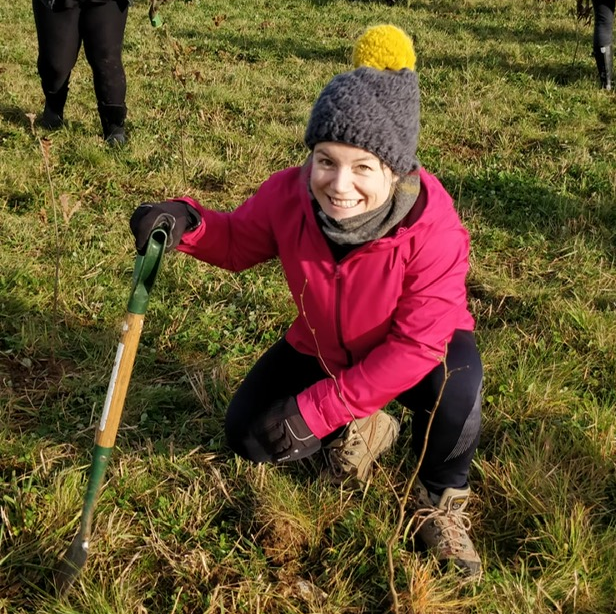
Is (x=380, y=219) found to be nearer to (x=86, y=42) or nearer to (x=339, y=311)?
(x=339, y=311)

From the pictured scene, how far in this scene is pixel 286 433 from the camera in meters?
2.21

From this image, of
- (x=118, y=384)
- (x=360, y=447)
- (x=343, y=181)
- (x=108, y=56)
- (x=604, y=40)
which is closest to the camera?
(x=118, y=384)

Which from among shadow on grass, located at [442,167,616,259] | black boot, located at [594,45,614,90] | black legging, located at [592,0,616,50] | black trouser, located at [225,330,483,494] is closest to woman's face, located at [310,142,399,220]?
black trouser, located at [225,330,483,494]

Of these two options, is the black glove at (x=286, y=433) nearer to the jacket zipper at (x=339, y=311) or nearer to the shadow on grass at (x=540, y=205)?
the jacket zipper at (x=339, y=311)

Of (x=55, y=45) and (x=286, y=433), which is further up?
(x=55, y=45)

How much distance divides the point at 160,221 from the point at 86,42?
372 centimetres

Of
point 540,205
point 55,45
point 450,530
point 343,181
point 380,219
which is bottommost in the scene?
point 450,530

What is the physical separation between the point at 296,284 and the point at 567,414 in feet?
4.33

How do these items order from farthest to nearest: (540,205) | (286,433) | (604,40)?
(604,40) → (540,205) → (286,433)

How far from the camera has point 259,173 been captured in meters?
5.14

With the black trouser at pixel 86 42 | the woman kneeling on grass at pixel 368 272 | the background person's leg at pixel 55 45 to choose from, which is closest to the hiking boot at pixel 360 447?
the woman kneeling on grass at pixel 368 272

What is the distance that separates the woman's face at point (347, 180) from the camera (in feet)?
6.84

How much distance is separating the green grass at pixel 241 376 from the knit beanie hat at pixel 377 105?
1.04 m

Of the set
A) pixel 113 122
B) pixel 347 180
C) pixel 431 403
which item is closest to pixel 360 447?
pixel 431 403
